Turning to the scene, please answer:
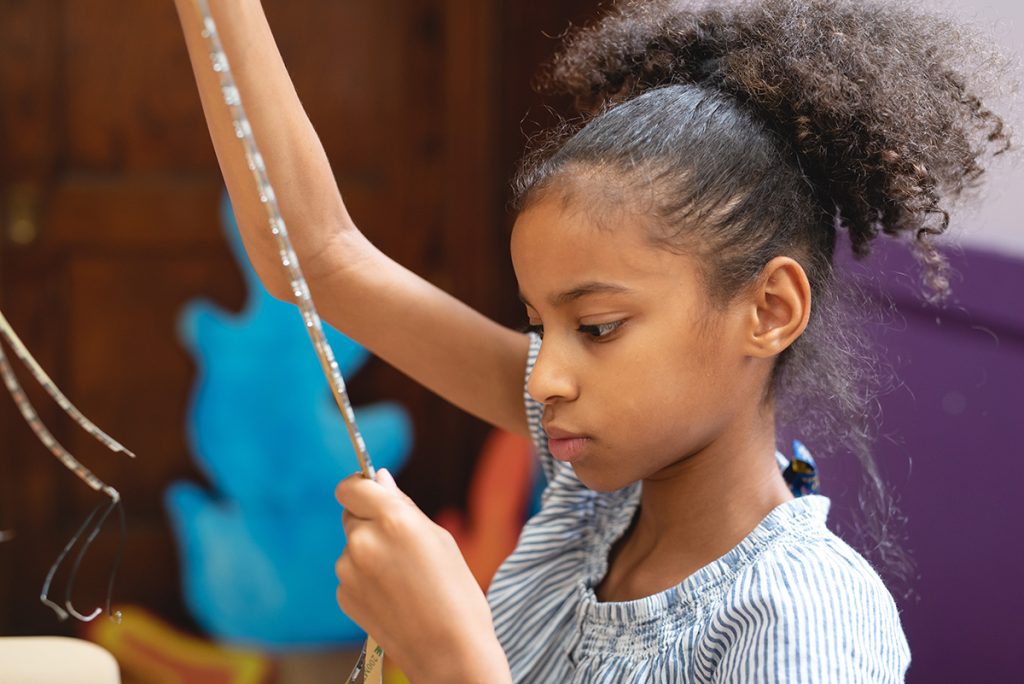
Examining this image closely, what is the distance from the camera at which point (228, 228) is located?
1.99 m

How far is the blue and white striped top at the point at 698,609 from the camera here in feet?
2.19

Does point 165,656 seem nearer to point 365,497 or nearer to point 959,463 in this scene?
point 959,463

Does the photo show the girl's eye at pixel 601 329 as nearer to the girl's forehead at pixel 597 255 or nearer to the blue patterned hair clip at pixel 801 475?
the girl's forehead at pixel 597 255

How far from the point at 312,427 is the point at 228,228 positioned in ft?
1.15

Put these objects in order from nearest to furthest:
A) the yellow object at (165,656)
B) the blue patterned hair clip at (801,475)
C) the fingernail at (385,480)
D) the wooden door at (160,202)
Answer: the fingernail at (385,480) < the blue patterned hair clip at (801,475) < the yellow object at (165,656) < the wooden door at (160,202)

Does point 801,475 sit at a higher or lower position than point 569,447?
lower

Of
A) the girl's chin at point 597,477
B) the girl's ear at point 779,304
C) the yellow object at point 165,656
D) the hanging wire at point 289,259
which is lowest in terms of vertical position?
the yellow object at point 165,656

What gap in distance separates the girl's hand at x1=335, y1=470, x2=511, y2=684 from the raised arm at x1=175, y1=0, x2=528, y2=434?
288mm

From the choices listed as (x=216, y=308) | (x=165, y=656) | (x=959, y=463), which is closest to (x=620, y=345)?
(x=959, y=463)

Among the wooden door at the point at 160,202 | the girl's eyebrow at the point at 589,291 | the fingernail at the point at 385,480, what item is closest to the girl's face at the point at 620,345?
the girl's eyebrow at the point at 589,291

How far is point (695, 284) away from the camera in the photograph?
0.74 m

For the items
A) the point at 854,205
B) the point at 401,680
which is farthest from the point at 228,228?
the point at 854,205

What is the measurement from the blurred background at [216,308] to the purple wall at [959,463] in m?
0.96

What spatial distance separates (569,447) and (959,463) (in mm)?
424
